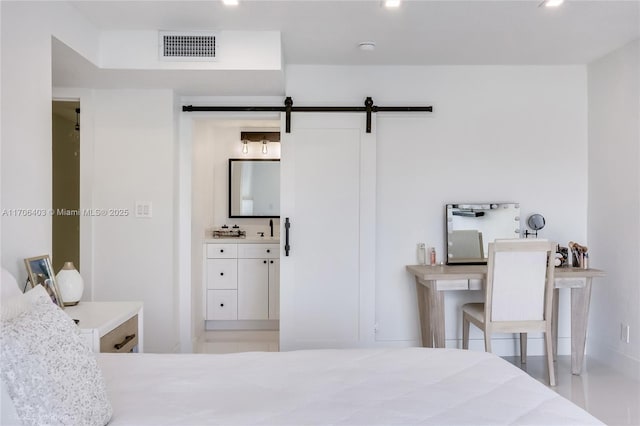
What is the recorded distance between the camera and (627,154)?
3457 mm

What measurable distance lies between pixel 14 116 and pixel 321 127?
2.31 m

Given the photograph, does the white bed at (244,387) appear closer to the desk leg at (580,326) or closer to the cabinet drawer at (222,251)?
the desk leg at (580,326)

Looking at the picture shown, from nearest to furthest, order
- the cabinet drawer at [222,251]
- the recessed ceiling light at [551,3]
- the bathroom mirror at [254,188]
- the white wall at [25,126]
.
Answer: the white wall at [25,126] < the recessed ceiling light at [551,3] < the cabinet drawer at [222,251] < the bathroom mirror at [254,188]

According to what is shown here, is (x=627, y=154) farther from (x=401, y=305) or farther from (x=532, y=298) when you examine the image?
(x=401, y=305)

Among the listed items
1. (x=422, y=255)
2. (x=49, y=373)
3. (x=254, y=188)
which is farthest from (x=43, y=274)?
(x=254, y=188)

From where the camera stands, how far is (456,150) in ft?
12.9

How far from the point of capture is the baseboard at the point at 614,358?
11.0 ft

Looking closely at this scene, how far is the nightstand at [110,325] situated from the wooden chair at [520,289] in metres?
2.26

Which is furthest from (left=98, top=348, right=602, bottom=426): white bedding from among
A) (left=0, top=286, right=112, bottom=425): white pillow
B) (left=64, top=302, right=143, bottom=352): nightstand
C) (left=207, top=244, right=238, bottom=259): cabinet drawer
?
(left=207, top=244, right=238, bottom=259): cabinet drawer

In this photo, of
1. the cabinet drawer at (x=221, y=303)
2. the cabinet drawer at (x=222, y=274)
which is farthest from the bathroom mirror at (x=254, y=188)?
the cabinet drawer at (x=221, y=303)

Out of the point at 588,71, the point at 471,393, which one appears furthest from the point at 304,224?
the point at 588,71

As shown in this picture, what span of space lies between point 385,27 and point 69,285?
→ 247 cm

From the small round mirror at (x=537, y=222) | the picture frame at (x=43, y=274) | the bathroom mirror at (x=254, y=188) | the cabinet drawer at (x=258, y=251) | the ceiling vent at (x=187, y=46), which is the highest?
the ceiling vent at (x=187, y=46)

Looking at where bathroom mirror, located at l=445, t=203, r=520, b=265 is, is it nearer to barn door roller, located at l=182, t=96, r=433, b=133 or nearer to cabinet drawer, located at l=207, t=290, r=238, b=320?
barn door roller, located at l=182, t=96, r=433, b=133
